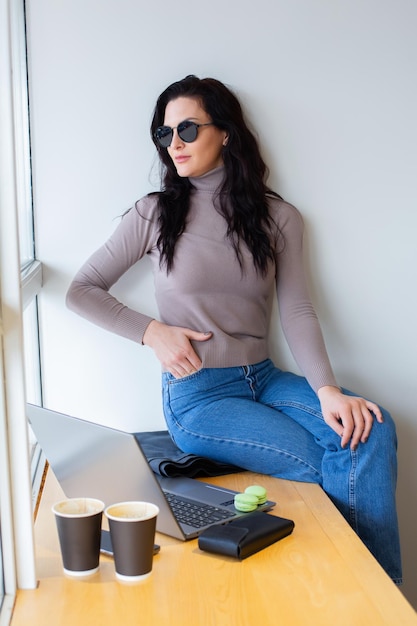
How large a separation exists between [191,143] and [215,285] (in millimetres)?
394

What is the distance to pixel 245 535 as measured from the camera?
1.44 m

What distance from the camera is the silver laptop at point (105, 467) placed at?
1.38 m

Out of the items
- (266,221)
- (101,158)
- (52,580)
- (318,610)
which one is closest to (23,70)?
(101,158)

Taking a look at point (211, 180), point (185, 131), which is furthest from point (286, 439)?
point (185, 131)

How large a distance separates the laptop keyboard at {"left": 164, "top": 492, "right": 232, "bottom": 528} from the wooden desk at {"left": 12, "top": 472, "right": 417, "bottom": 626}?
10 centimetres

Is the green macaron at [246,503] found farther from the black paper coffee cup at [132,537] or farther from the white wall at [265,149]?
the white wall at [265,149]

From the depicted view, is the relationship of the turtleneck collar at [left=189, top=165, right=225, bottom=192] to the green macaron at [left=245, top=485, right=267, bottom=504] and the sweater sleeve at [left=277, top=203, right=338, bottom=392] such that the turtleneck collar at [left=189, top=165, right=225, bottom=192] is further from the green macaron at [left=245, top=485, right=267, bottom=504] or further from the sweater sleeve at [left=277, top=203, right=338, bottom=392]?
the green macaron at [left=245, top=485, right=267, bottom=504]

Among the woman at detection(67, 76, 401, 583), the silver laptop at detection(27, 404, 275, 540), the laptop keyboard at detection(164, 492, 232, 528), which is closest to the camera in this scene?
the silver laptop at detection(27, 404, 275, 540)

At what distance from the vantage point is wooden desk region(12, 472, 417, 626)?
3.93ft

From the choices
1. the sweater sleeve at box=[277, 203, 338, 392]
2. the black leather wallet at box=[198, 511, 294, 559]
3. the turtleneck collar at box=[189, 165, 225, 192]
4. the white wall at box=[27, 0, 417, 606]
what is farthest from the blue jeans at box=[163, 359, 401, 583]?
the turtleneck collar at box=[189, 165, 225, 192]

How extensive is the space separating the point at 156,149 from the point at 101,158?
161mm

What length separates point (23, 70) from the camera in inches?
86.4

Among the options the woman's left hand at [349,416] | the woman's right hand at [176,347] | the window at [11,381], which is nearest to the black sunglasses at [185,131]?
the woman's right hand at [176,347]

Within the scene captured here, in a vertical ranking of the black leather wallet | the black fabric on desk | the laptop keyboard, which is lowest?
the black fabric on desk
